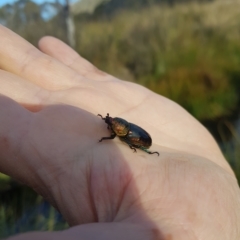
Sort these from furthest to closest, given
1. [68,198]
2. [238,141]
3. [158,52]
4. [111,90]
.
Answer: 1. [158,52]
2. [238,141]
3. [111,90]
4. [68,198]

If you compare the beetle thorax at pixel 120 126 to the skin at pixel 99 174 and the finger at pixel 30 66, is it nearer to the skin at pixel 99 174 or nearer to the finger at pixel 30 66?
the skin at pixel 99 174

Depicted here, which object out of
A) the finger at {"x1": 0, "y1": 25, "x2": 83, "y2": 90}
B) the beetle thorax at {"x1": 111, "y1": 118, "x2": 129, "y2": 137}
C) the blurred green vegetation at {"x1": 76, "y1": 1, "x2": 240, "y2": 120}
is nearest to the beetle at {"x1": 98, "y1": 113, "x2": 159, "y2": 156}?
the beetle thorax at {"x1": 111, "y1": 118, "x2": 129, "y2": 137}

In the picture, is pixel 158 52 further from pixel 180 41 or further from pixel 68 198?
pixel 68 198

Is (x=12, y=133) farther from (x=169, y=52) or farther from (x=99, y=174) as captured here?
(x=169, y=52)

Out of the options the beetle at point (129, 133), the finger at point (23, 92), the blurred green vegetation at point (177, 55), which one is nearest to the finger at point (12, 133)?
the finger at point (23, 92)

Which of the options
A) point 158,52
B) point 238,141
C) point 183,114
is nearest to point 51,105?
point 183,114
